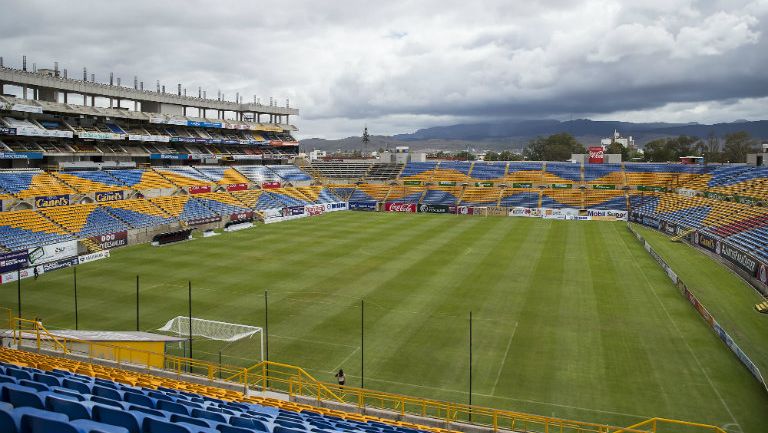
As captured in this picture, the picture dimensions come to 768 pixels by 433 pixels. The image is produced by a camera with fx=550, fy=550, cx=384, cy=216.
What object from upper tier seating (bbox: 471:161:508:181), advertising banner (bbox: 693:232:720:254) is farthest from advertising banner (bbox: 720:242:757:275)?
upper tier seating (bbox: 471:161:508:181)

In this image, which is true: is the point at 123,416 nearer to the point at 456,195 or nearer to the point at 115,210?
the point at 115,210

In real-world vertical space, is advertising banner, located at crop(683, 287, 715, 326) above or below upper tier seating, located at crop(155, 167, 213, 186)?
below

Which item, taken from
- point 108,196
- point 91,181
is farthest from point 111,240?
point 91,181

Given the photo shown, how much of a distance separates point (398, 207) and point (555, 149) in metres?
96.8

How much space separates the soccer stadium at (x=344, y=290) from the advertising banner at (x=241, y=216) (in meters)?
0.76

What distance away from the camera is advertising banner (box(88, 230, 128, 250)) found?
46719mm

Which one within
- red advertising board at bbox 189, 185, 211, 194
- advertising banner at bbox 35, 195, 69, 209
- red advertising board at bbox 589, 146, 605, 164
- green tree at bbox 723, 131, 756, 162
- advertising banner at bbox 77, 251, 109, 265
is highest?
green tree at bbox 723, 131, 756, 162

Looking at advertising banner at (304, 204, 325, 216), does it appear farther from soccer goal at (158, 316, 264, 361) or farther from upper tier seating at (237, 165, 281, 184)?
soccer goal at (158, 316, 264, 361)

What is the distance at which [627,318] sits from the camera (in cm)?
2933

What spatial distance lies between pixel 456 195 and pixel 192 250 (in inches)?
1914

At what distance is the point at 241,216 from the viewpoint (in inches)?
2594

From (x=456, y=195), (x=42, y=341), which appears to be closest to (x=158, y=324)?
(x=42, y=341)

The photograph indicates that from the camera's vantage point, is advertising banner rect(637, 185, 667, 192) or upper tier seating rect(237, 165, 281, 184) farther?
upper tier seating rect(237, 165, 281, 184)

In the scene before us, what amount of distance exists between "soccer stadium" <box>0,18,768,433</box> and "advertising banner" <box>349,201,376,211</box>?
502 mm
